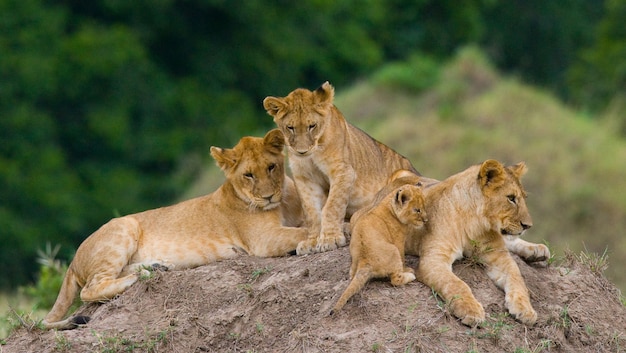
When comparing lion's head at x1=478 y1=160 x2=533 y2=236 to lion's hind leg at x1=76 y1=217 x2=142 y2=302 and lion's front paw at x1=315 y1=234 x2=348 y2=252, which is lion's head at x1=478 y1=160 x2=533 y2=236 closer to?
lion's front paw at x1=315 y1=234 x2=348 y2=252

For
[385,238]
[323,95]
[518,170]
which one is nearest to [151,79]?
[323,95]

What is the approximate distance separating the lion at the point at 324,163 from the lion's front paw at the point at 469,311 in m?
1.10

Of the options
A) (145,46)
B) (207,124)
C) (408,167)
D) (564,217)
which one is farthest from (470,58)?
(408,167)

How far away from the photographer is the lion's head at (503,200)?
7191 mm

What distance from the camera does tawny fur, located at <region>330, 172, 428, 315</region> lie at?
7.01 metres

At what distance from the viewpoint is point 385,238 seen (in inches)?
280

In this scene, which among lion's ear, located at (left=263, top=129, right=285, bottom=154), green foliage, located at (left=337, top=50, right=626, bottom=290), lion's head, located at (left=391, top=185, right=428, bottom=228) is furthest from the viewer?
green foliage, located at (left=337, top=50, right=626, bottom=290)

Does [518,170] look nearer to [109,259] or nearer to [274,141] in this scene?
[274,141]

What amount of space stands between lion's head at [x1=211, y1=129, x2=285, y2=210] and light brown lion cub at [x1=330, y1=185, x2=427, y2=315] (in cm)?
99

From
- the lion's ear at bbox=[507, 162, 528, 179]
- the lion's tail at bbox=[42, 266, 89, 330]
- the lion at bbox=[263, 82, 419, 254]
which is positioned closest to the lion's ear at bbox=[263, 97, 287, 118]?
the lion at bbox=[263, 82, 419, 254]

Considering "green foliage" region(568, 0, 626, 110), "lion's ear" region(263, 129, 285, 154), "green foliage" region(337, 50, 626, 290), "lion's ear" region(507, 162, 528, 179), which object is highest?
"green foliage" region(568, 0, 626, 110)

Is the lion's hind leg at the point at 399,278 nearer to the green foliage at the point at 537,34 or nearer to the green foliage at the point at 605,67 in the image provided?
the green foliage at the point at 605,67

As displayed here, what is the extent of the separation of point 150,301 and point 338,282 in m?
1.10

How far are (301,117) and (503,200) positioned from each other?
1.37 metres
